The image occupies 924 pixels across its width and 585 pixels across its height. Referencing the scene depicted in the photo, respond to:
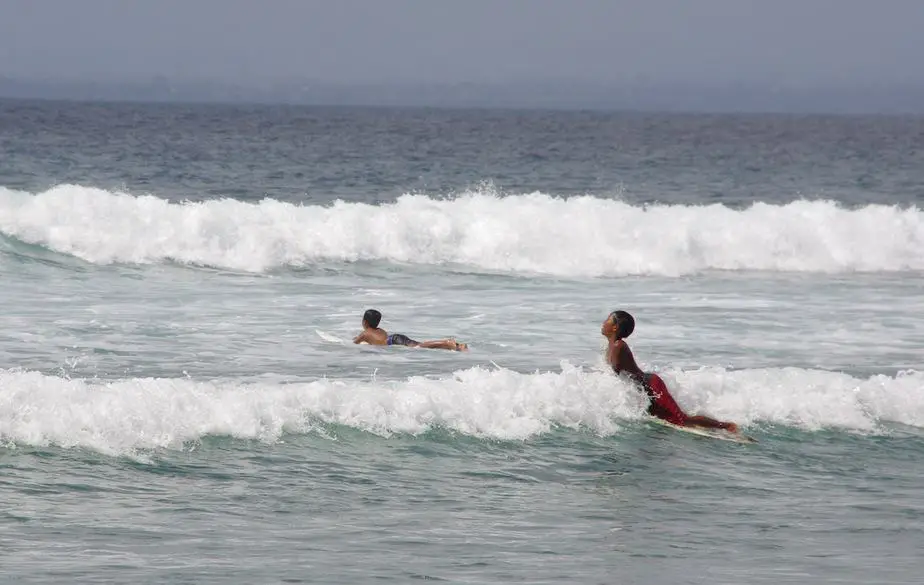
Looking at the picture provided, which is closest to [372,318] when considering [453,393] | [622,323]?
[453,393]

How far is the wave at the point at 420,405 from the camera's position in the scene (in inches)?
506

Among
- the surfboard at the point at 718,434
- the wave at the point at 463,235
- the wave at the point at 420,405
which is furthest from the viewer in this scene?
the wave at the point at 463,235

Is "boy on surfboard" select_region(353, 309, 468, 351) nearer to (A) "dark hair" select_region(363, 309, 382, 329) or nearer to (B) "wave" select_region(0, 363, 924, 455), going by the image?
(A) "dark hair" select_region(363, 309, 382, 329)

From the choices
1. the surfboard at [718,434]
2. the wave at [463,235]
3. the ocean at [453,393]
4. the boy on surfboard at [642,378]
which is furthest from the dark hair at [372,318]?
the wave at [463,235]

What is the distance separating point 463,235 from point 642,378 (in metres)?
14.7

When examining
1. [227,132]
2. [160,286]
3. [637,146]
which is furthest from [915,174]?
[160,286]

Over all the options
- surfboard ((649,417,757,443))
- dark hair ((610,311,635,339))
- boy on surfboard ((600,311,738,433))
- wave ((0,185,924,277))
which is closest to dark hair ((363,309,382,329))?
boy on surfboard ((600,311,738,433))

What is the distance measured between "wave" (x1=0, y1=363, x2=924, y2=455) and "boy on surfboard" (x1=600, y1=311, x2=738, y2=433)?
0.46 feet

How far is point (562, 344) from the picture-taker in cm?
1836

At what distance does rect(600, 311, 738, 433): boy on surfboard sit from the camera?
1412 centimetres

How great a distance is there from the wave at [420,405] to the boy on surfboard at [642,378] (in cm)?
14

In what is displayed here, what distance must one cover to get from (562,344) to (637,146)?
6901cm

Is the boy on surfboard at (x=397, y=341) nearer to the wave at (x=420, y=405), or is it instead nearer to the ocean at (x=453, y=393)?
the ocean at (x=453, y=393)

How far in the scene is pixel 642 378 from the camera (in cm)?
1451
